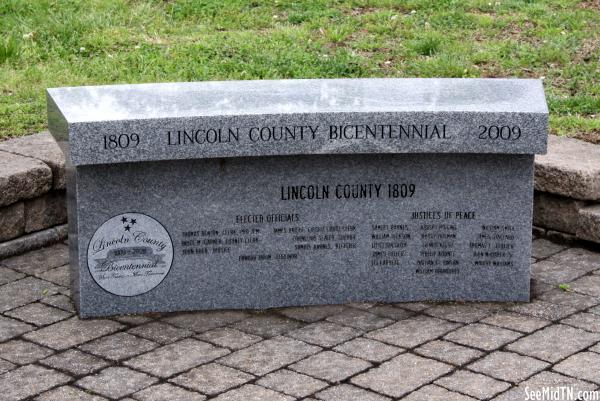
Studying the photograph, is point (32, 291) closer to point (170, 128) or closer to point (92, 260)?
point (92, 260)

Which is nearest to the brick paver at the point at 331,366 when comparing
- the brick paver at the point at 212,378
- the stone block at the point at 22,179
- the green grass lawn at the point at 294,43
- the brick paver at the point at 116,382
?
the brick paver at the point at 212,378

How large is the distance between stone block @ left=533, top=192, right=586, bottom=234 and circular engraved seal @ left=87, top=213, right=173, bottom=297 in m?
2.09

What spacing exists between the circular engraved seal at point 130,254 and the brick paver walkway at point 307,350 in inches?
6.8

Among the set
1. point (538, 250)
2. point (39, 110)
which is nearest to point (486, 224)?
point (538, 250)

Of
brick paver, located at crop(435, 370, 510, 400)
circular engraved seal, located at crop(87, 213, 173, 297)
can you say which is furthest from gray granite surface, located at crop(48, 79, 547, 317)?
brick paver, located at crop(435, 370, 510, 400)

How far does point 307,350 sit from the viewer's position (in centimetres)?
488

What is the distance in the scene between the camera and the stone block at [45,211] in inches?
238

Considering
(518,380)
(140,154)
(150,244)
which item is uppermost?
(140,154)

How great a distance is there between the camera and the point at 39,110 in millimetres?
7156

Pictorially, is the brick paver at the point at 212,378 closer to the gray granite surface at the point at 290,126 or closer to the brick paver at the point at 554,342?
the gray granite surface at the point at 290,126

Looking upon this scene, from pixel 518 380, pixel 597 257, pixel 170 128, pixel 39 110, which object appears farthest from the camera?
pixel 39 110

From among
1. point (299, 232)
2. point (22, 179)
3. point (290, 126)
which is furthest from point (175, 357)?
point (22, 179)

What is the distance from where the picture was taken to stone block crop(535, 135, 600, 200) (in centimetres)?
591

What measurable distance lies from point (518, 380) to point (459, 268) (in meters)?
0.92
